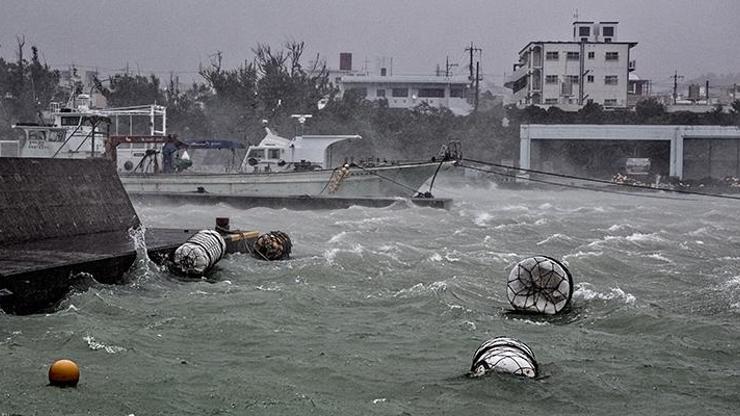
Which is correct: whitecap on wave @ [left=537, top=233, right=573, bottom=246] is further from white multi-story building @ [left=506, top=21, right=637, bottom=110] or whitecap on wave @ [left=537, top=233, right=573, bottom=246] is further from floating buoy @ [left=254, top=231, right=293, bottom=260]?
white multi-story building @ [left=506, top=21, right=637, bottom=110]

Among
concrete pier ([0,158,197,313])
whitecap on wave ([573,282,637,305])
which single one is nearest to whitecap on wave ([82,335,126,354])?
concrete pier ([0,158,197,313])

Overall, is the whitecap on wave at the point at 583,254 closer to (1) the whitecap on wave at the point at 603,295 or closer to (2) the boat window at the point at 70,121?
(1) the whitecap on wave at the point at 603,295

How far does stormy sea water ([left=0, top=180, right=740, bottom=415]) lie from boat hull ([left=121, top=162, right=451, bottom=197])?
14.2 meters

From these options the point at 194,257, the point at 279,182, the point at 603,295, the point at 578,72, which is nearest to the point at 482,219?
the point at 279,182

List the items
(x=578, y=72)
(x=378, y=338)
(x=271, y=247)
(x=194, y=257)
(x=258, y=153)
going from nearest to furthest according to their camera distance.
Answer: (x=378, y=338) < (x=194, y=257) < (x=271, y=247) < (x=258, y=153) < (x=578, y=72)

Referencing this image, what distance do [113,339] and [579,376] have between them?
463 centimetres

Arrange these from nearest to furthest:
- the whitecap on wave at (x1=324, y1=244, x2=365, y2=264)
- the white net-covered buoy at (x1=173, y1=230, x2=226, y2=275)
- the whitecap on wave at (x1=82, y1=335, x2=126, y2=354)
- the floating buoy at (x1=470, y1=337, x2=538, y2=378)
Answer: the floating buoy at (x1=470, y1=337, x2=538, y2=378) → the whitecap on wave at (x1=82, y1=335, x2=126, y2=354) → the white net-covered buoy at (x1=173, y1=230, x2=226, y2=275) → the whitecap on wave at (x1=324, y1=244, x2=365, y2=264)

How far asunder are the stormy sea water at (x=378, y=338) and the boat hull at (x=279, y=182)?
14.2 m

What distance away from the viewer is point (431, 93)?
89.2 meters

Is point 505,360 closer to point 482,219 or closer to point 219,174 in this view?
point 482,219

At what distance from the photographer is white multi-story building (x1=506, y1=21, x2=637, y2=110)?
229ft

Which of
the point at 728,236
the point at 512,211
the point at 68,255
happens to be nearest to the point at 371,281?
the point at 68,255

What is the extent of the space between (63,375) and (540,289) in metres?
6.74

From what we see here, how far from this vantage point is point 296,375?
9312 mm
